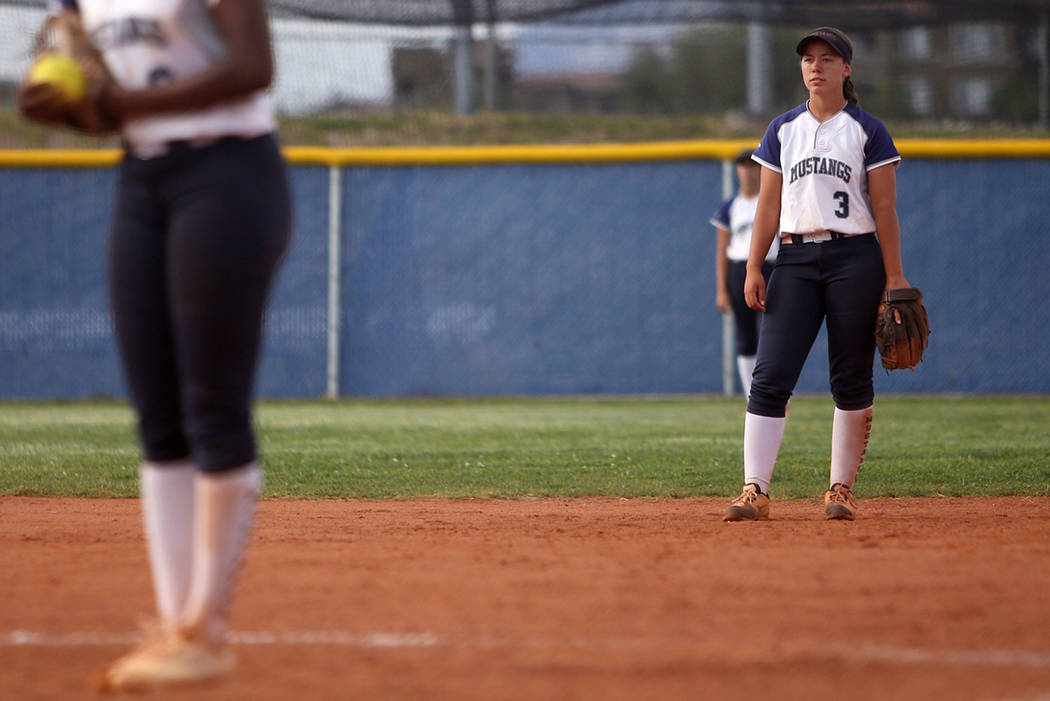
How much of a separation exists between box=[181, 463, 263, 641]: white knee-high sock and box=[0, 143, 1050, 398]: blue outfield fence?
11.4 m

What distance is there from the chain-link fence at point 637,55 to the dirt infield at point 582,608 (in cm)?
1176

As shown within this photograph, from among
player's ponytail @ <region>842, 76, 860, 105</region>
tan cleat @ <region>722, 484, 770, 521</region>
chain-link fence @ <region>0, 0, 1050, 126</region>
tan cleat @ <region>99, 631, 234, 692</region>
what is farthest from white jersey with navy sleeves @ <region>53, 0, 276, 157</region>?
chain-link fence @ <region>0, 0, 1050, 126</region>

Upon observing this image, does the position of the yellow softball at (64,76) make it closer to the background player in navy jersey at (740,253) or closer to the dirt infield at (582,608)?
the dirt infield at (582,608)

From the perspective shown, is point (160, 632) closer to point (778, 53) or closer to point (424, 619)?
point (424, 619)

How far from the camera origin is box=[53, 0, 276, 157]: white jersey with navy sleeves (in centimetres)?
281

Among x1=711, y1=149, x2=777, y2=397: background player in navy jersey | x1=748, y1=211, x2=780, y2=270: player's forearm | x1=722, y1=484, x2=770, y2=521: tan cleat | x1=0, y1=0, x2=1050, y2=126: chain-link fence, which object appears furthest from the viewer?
x1=0, y1=0, x2=1050, y2=126: chain-link fence

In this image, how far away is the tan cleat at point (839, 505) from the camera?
5324 millimetres

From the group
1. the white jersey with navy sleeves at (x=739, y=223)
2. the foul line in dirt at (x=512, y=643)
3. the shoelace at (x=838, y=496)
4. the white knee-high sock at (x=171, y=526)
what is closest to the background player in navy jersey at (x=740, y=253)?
the white jersey with navy sleeves at (x=739, y=223)

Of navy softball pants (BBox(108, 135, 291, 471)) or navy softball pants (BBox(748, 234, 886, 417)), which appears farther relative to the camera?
navy softball pants (BBox(748, 234, 886, 417))

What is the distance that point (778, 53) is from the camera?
18.8 m

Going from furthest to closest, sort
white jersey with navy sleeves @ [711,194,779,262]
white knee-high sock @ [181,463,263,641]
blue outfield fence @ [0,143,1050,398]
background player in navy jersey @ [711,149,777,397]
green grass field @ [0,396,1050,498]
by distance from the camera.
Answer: blue outfield fence @ [0,143,1050,398] → white jersey with navy sleeves @ [711,194,779,262] → background player in navy jersey @ [711,149,777,397] → green grass field @ [0,396,1050,498] → white knee-high sock @ [181,463,263,641]

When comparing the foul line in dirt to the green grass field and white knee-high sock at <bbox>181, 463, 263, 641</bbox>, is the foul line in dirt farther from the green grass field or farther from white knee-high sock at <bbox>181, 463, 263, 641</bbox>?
the green grass field

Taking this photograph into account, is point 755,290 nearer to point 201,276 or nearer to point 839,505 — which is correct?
point 839,505

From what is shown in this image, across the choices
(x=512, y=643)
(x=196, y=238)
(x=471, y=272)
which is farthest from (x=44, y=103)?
(x=471, y=272)
